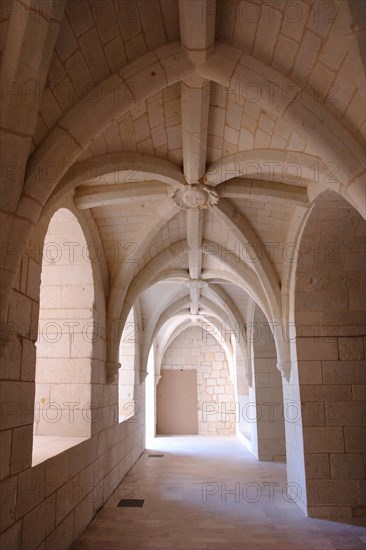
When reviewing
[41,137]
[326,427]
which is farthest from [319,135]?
[326,427]

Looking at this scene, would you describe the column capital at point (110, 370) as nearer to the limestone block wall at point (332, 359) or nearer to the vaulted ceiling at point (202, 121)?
the vaulted ceiling at point (202, 121)

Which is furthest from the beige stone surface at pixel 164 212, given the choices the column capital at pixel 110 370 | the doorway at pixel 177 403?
the doorway at pixel 177 403

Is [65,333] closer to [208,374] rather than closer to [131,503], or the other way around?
[131,503]

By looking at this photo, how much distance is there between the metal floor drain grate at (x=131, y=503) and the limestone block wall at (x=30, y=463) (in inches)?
15.4

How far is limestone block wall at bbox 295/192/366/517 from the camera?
157 inches

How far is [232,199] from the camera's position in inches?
167

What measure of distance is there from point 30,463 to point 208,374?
979 centimetres

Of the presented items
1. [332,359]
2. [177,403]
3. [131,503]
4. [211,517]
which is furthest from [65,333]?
[177,403]

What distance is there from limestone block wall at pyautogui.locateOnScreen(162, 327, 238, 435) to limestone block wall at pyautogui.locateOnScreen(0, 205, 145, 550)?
7.81 m

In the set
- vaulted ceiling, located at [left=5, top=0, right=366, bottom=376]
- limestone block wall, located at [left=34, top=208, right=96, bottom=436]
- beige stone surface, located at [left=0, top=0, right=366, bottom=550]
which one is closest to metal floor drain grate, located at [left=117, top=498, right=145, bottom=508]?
beige stone surface, located at [left=0, top=0, right=366, bottom=550]

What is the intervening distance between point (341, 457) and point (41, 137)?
3.83 metres

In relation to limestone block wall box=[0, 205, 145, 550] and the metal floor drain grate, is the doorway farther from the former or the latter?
limestone block wall box=[0, 205, 145, 550]

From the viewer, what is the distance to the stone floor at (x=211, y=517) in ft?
11.1

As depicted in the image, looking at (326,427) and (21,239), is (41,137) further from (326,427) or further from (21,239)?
(326,427)
